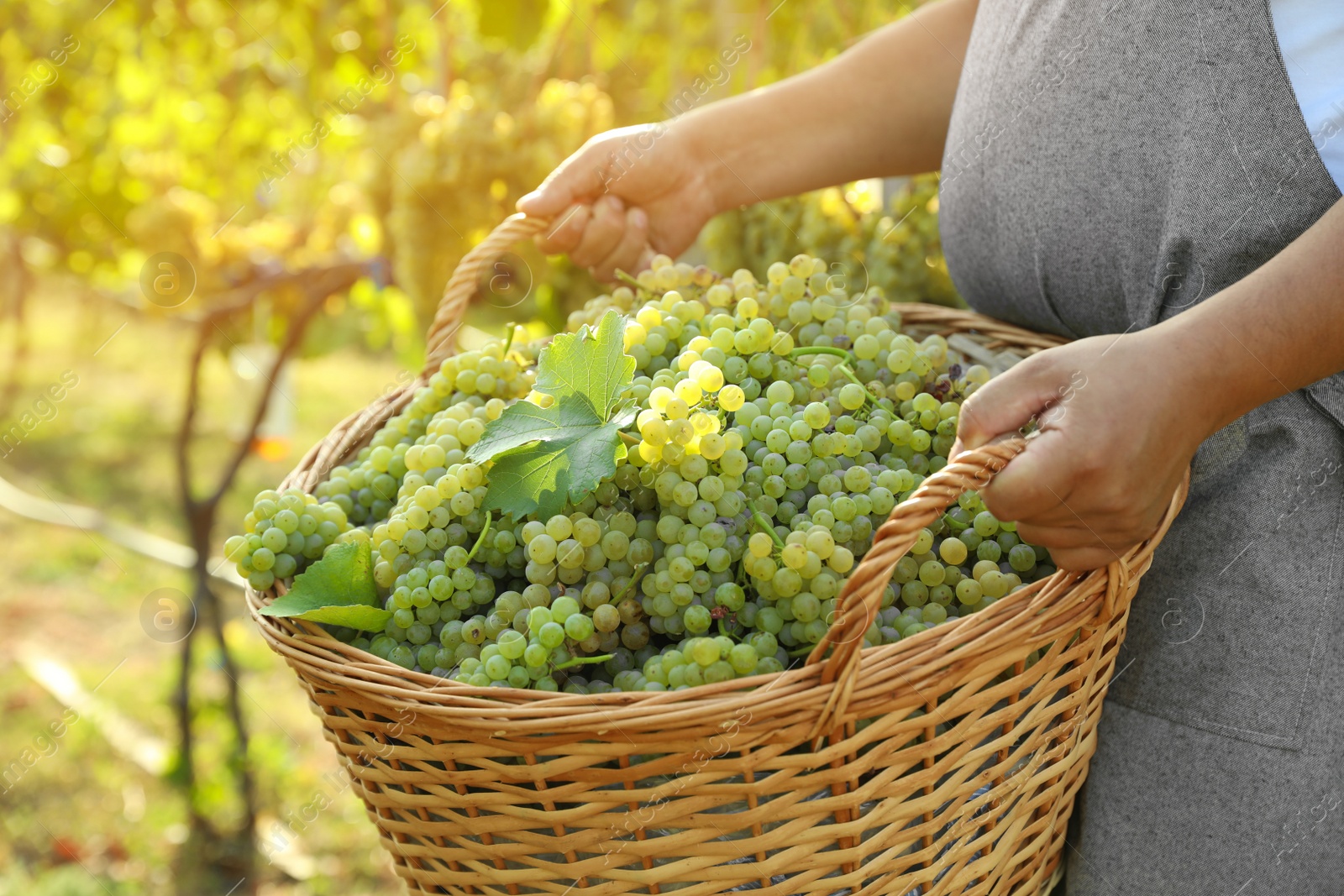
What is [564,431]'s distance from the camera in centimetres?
80

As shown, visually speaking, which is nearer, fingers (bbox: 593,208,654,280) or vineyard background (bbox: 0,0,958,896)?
fingers (bbox: 593,208,654,280)

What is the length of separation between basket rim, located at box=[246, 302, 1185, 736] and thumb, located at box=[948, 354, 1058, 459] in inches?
4.9

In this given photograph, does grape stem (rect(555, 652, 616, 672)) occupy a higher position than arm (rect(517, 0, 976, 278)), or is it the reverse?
arm (rect(517, 0, 976, 278))

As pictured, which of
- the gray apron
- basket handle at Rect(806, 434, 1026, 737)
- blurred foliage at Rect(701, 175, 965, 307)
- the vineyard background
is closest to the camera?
basket handle at Rect(806, 434, 1026, 737)

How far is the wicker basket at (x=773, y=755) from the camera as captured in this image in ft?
2.09

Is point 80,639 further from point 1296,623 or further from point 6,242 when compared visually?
point 1296,623

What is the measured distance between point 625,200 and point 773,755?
81cm

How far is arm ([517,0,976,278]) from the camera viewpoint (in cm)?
120

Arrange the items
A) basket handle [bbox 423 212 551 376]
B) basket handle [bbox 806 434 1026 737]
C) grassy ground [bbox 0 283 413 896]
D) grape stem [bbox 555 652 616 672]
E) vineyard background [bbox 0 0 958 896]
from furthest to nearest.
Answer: grassy ground [bbox 0 283 413 896] < vineyard background [bbox 0 0 958 896] < basket handle [bbox 423 212 551 376] < grape stem [bbox 555 652 616 672] < basket handle [bbox 806 434 1026 737]

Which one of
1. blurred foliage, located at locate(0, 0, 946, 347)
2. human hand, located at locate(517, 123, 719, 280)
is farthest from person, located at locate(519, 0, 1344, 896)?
blurred foliage, located at locate(0, 0, 946, 347)

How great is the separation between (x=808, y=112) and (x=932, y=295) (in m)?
0.42

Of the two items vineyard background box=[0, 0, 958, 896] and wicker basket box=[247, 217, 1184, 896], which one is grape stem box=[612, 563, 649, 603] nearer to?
wicker basket box=[247, 217, 1184, 896]

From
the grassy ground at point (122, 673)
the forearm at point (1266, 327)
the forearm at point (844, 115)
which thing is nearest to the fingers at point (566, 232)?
the forearm at point (844, 115)

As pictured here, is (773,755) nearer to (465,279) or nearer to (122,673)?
(465,279)
